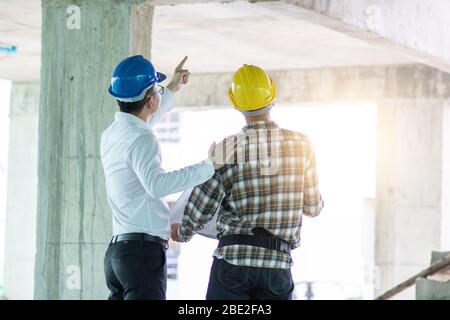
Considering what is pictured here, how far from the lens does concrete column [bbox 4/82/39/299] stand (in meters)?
21.1

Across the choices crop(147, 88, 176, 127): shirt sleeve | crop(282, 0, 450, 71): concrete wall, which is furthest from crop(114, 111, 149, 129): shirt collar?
crop(282, 0, 450, 71): concrete wall

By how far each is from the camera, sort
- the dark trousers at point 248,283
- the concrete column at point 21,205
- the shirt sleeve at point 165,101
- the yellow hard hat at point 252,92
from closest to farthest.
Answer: the dark trousers at point 248,283 < the yellow hard hat at point 252,92 < the shirt sleeve at point 165,101 < the concrete column at point 21,205

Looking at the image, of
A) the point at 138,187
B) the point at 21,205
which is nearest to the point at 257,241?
the point at 138,187

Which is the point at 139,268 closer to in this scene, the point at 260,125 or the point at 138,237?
the point at 138,237

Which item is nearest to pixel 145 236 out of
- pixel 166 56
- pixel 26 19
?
pixel 26 19

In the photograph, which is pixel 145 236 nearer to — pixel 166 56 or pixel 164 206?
pixel 164 206

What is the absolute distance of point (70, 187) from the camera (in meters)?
8.63

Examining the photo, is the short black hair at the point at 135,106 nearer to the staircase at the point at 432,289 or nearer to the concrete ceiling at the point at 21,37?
the staircase at the point at 432,289

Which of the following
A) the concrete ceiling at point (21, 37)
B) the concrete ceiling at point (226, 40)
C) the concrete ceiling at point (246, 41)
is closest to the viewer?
the concrete ceiling at point (21, 37)

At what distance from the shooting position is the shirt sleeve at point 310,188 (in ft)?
19.8

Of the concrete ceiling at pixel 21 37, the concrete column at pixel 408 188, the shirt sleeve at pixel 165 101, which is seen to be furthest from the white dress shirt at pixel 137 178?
the concrete column at pixel 408 188

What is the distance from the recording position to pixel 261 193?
19.3 feet

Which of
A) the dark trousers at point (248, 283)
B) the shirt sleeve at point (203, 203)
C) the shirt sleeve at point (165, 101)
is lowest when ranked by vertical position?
the dark trousers at point (248, 283)

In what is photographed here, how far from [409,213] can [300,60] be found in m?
3.02
